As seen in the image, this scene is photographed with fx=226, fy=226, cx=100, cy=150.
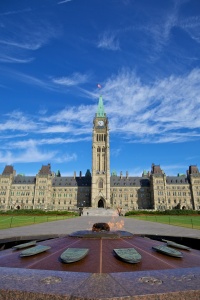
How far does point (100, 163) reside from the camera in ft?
335

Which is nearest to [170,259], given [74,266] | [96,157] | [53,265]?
[74,266]

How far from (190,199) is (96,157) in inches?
1883

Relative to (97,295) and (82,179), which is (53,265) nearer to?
(97,295)

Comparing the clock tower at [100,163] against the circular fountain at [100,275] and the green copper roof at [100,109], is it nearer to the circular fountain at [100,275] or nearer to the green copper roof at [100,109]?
the green copper roof at [100,109]

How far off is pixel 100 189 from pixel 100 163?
1177 cm

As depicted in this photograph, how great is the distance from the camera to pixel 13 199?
349ft

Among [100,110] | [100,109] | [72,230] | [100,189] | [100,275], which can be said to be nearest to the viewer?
[100,275]

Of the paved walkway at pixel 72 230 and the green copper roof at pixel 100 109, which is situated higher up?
the green copper roof at pixel 100 109

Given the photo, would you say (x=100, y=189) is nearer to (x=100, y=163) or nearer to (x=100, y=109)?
(x=100, y=163)

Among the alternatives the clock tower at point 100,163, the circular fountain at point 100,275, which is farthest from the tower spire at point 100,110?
the circular fountain at point 100,275

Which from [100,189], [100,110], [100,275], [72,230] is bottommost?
[72,230]

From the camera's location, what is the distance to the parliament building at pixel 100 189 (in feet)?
334

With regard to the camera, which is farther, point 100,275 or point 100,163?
point 100,163

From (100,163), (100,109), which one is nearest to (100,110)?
(100,109)
